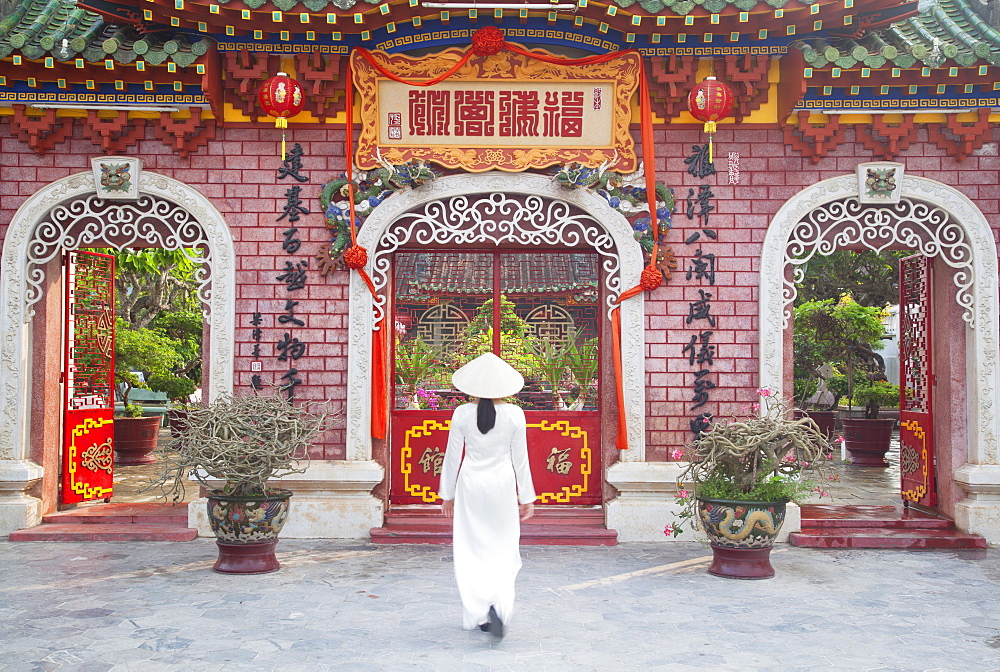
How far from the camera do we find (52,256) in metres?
7.18

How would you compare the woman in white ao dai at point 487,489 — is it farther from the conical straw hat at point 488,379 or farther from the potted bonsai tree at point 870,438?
the potted bonsai tree at point 870,438

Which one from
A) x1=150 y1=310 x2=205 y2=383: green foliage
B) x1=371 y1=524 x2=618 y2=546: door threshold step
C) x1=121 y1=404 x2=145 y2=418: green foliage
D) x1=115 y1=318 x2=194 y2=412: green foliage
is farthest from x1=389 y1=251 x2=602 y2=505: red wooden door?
x1=150 y1=310 x2=205 y2=383: green foliage

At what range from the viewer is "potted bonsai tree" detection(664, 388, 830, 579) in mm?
5680

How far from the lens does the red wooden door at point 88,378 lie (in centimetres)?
763

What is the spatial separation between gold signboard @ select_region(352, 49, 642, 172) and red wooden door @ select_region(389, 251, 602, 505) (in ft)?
2.77

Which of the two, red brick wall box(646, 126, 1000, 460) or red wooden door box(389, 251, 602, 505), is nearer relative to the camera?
red brick wall box(646, 126, 1000, 460)

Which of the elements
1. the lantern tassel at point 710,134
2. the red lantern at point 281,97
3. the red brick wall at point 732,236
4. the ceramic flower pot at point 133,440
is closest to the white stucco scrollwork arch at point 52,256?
the red lantern at point 281,97

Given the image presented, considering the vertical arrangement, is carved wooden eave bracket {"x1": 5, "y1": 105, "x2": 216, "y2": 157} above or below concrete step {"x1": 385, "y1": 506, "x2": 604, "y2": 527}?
above

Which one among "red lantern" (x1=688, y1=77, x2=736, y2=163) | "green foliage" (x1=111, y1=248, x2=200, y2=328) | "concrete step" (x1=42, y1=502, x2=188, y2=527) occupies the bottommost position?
"concrete step" (x1=42, y1=502, x2=188, y2=527)

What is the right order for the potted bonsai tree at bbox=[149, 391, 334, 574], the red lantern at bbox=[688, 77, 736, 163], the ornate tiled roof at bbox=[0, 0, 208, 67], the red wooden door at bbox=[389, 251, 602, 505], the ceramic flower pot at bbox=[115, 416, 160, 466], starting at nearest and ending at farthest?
the potted bonsai tree at bbox=[149, 391, 334, 574], the ornate tiled roof at bbox=[0, 0, 208, 67], the red lantern at bbox=[688, 77, 736, 163], the red wooden door at bbox=[389, 251, 602, 505], the ceramic flower pot at bbox=[115, 416, 160, 466]

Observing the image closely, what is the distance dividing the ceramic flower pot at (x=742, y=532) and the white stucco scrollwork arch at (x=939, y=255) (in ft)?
5.28

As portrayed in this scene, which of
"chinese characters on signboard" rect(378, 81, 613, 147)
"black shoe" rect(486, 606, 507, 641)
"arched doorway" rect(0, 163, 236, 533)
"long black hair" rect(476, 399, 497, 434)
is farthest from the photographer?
"chinese characters on signboard" rect(378, 81, 613, 147)

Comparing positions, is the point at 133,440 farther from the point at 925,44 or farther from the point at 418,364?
the point at 925,44

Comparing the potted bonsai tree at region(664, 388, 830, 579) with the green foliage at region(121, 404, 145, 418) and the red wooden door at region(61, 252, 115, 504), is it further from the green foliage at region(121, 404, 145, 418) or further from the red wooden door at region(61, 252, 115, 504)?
the green foliage at region(121, 404, 145, 418)
